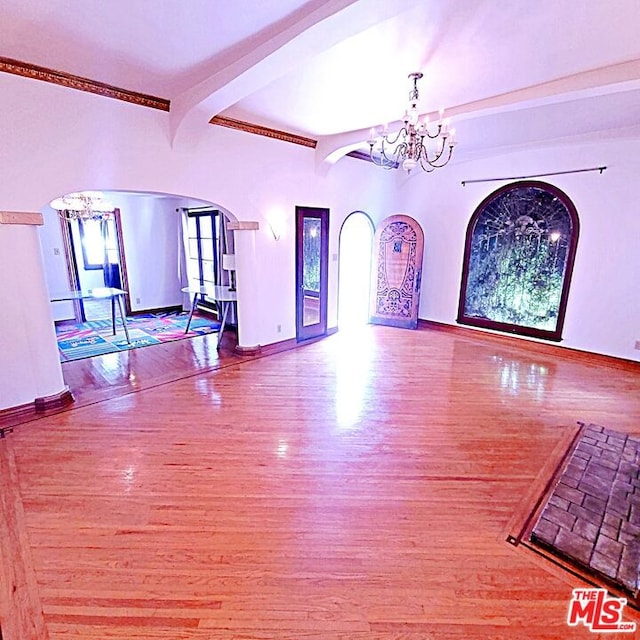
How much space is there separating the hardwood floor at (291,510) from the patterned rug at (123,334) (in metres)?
2.00

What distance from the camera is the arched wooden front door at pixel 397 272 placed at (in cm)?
654

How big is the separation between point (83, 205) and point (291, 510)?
582cm

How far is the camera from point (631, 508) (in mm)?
2348

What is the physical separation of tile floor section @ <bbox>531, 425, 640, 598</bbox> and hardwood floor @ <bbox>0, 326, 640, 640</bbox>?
0.51 feet

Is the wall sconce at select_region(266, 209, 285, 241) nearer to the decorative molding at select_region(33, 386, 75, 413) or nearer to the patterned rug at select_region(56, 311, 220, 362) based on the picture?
the patterned rug at select_region(56, 311, 220, 362)

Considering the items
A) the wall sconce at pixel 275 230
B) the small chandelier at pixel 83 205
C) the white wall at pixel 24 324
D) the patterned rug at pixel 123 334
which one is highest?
the small chandelier at pixel 83 205

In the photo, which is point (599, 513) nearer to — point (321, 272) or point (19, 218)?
point (321, 272)

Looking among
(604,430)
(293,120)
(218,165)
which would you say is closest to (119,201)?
(218,165)

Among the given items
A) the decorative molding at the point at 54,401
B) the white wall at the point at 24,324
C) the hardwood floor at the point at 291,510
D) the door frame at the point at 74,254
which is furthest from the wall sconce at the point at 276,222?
the door frame at the point at 74,254

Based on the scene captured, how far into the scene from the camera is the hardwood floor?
168cm

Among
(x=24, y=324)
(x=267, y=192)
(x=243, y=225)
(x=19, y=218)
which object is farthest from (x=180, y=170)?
(x=24, y=324)

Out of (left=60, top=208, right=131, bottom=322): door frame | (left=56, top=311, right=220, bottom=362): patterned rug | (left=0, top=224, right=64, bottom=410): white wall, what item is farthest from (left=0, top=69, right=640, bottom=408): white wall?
(left=56, top=311, right=220, bottom=362): patterned rug

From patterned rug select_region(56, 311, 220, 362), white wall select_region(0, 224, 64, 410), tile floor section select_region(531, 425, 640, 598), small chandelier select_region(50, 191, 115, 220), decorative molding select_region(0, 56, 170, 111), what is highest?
decorative molding select_region(0, 56, 170, 111)

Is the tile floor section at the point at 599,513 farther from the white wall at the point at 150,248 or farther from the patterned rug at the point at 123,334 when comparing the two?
the white wall at the point at 150,248
